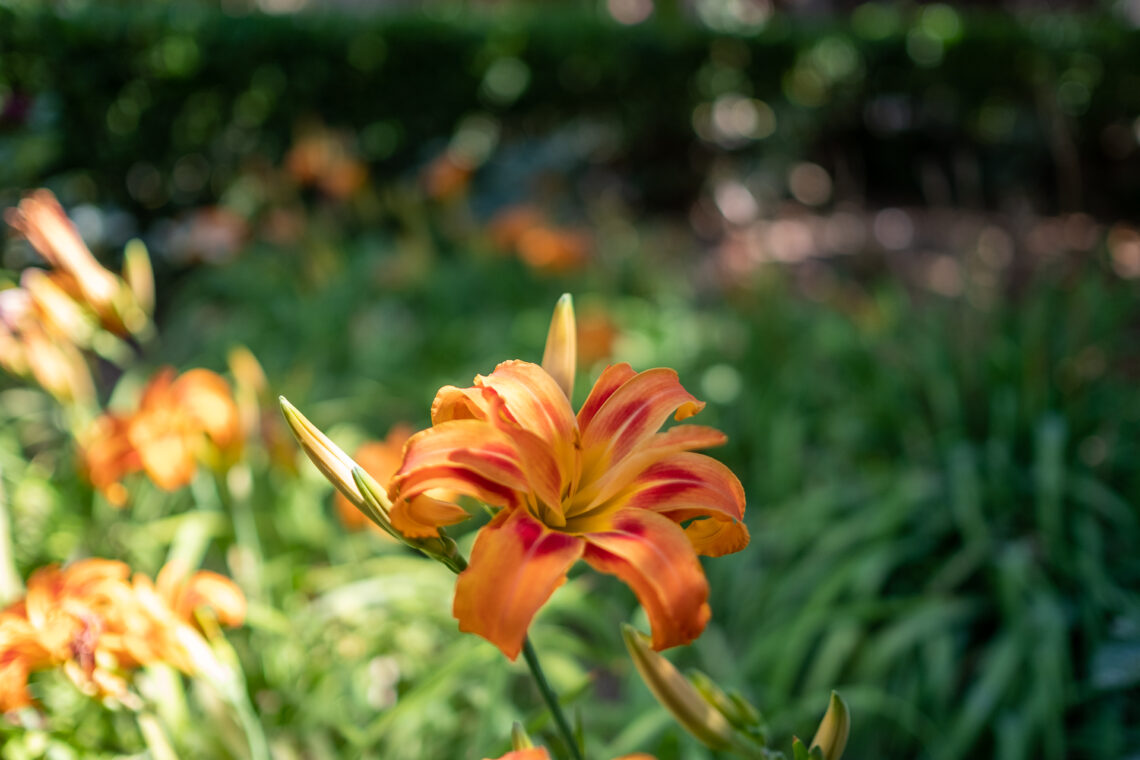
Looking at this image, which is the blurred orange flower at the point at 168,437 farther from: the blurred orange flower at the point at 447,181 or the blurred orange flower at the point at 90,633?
the blurred orange flower at the point at 447,181

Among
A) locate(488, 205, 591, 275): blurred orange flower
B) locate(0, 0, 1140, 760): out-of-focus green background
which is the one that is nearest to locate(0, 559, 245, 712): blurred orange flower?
locate(0, 0, 1140, 760): out-of-focus green background

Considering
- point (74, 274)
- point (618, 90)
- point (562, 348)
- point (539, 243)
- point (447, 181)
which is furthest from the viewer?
point (618, 90)

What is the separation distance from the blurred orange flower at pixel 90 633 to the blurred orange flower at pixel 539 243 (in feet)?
8.53

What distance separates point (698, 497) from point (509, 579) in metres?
0.21

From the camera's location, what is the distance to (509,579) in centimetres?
68

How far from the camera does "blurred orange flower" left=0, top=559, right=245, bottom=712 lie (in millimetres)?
1065

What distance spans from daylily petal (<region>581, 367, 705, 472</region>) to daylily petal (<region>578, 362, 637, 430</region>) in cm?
2

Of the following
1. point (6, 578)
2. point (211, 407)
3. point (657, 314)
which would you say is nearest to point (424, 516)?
point (211, 407)

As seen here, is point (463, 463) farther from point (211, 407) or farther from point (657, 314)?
point (657, 314)

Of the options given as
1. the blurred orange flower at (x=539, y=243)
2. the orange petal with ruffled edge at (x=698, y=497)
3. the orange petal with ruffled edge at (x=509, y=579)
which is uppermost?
the blurred orange flower at (x=539, y=243)

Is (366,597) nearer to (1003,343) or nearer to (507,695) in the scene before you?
(507,695)

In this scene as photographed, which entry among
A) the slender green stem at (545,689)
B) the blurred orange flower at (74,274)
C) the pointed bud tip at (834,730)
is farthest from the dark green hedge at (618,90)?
the pointed bud tip at (834,730)

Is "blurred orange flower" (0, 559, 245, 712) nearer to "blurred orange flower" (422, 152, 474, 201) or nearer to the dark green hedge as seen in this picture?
the dark green hedge

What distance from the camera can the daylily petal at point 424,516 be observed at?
2.44 ft
